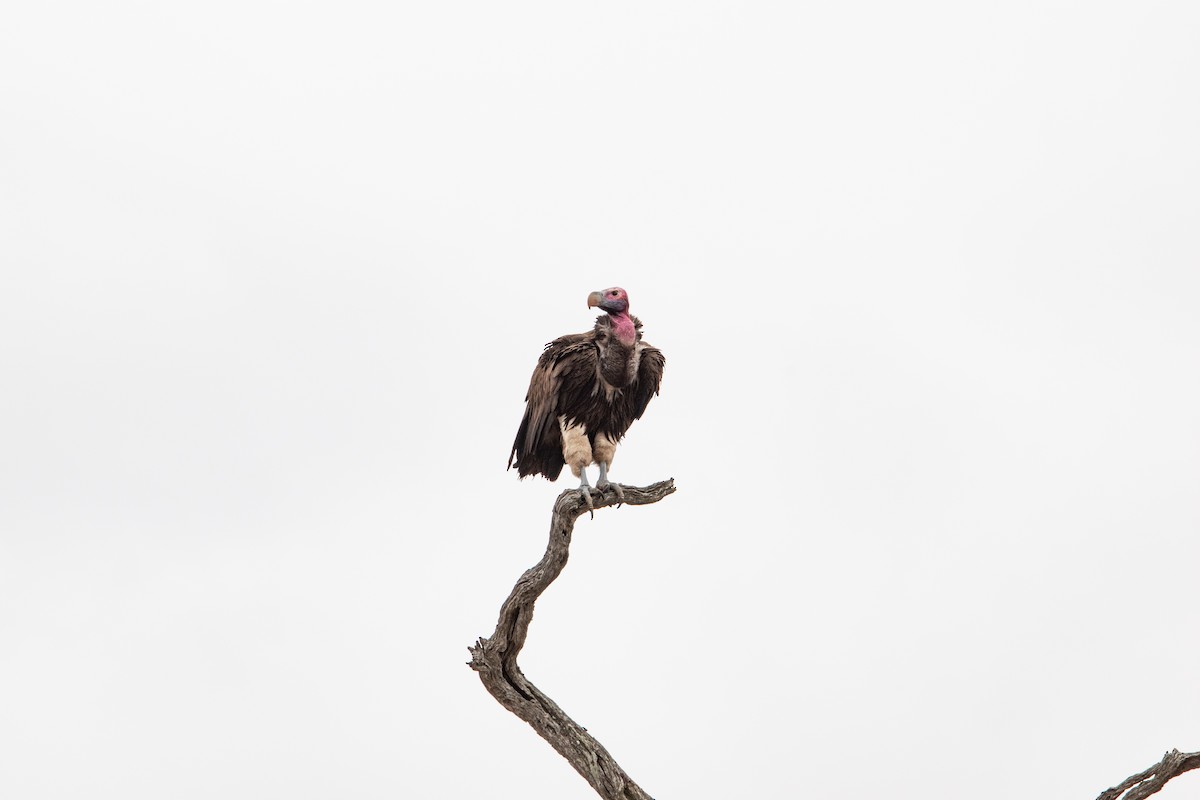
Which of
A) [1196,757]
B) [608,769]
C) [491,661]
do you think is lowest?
[1196,757]

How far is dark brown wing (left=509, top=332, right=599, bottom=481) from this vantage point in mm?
11672

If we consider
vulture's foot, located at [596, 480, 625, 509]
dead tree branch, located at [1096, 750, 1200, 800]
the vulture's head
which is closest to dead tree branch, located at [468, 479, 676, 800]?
vulture's foot, located at [596, 480, 625, 509]

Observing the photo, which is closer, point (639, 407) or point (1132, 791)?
point (1132, 791)

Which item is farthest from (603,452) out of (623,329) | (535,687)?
(535,687)

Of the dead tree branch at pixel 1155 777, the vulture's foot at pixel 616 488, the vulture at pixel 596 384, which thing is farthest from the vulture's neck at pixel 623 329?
the dead tree branch at pixel 1155 777

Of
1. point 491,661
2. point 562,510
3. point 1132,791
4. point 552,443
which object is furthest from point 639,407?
point 1132,791

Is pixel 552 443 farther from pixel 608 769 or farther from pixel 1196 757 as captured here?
pixel 1196 757

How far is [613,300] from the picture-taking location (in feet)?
38.5

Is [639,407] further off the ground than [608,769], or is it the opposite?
[639,407]

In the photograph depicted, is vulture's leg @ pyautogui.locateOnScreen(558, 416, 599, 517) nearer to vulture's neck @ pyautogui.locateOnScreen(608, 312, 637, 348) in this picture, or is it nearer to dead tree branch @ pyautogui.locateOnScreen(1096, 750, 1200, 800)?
vulture's neck @ pyautogui.locateOnScreen(608, 312, 637, 348)

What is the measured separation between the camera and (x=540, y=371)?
1198 cm

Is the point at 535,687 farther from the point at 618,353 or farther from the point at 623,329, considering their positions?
the point at 623,329

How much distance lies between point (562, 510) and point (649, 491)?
0.86 meters

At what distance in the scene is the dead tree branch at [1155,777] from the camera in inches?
430
